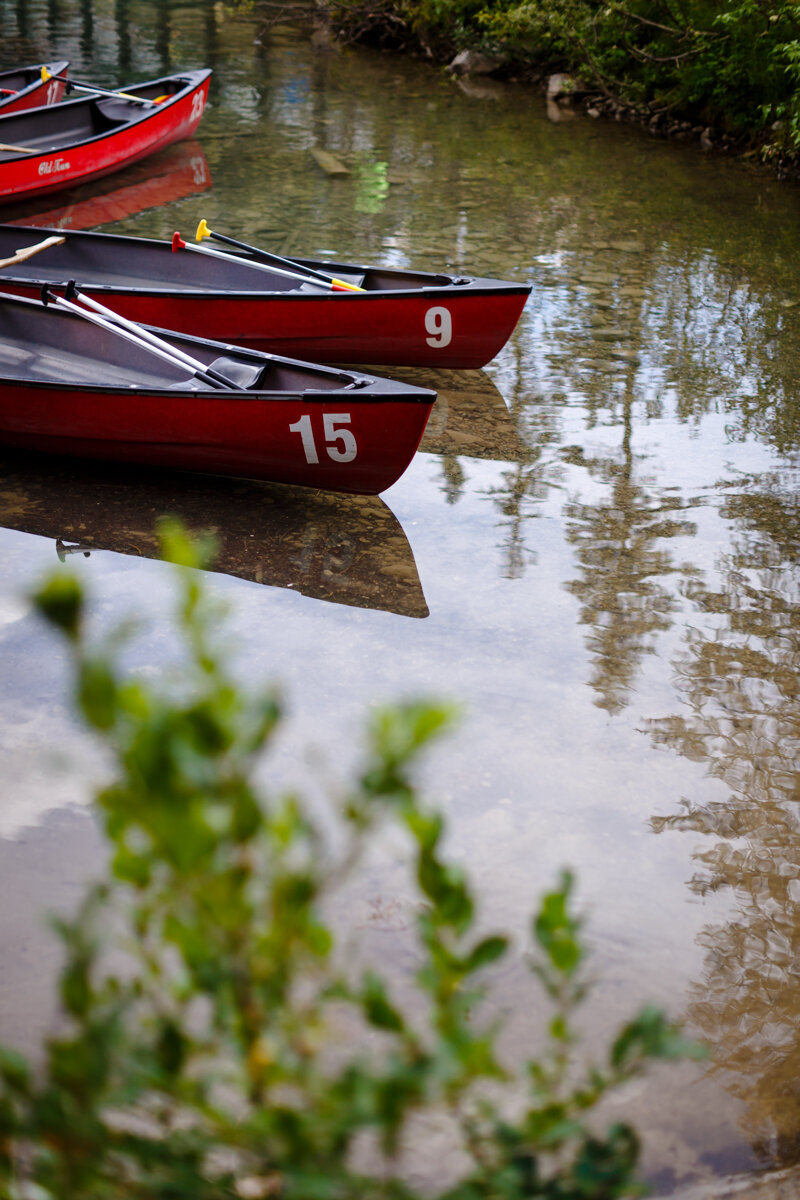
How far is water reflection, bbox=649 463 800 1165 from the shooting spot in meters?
2.98

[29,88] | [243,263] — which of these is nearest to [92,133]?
[29,88]

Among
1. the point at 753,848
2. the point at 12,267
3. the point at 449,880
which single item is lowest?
the point at 753,848

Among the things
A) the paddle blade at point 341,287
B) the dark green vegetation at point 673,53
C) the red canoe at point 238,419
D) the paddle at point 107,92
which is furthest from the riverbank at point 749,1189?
the paddle at point 107,92

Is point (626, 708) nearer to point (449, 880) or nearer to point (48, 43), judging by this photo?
point (449, 880)

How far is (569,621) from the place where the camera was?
487cm

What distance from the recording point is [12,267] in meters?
8.02

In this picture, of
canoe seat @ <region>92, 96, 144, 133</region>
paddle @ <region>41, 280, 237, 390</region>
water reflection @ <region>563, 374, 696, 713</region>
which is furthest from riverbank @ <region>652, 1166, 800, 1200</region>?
canoe seat @ <region>92, 96, 144, 133</region>

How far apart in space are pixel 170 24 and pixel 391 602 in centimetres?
1925

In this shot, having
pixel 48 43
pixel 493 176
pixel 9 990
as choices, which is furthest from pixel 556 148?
pixel 9 990

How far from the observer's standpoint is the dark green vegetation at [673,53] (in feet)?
40.6

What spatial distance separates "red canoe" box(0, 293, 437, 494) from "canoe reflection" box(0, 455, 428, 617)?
0.14 m

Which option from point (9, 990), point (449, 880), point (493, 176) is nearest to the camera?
point (449, 880)

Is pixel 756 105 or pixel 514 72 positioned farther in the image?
pixel 514 72

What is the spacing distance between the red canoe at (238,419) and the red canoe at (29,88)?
6.95m
